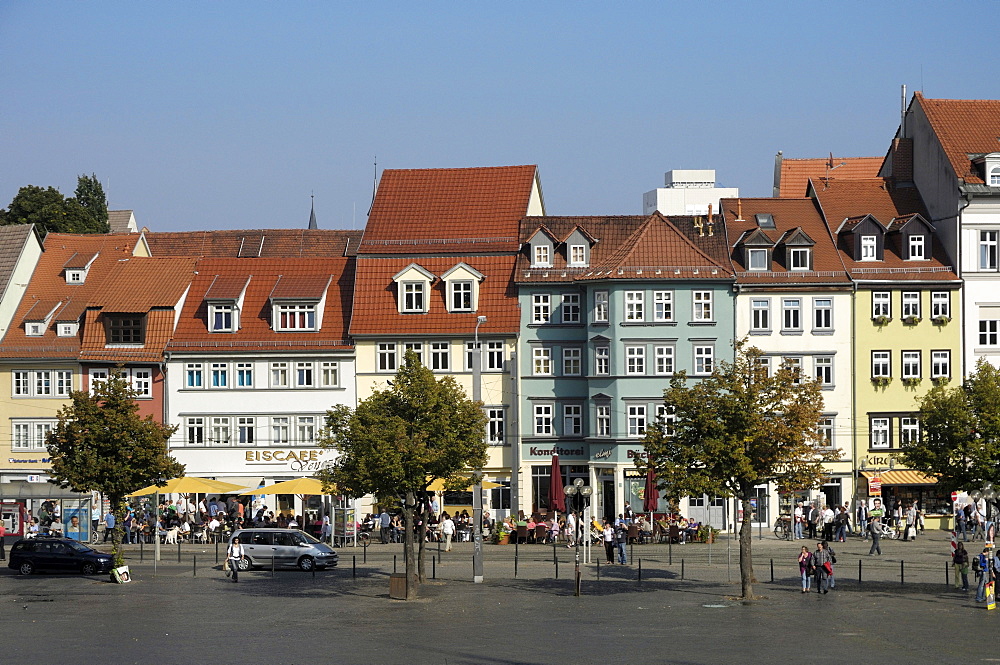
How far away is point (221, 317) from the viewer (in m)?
74.8

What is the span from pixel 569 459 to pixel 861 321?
1512cm

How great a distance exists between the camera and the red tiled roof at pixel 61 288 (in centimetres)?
7381

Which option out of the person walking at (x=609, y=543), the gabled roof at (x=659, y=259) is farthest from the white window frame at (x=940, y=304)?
the person walking at (x=609, y=543)

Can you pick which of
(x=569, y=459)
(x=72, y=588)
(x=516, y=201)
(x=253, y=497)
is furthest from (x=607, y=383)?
Answer: (x=72, y=588)

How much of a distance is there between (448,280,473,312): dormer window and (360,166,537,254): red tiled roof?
2.15 metres

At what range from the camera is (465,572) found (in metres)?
52.5

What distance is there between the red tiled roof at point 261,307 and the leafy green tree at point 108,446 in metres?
20.0

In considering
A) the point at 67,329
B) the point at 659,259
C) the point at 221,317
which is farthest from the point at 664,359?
the point at 67,329

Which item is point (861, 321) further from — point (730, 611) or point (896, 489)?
point (730, 611)

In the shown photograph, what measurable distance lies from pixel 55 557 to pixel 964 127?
4787 centimetres

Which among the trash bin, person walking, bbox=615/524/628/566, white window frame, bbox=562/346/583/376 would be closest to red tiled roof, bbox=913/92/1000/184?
white window frame, bbox=562/346/583/376

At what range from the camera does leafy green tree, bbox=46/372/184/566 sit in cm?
5269

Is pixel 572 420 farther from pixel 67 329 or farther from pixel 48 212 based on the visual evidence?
pixel 48 212

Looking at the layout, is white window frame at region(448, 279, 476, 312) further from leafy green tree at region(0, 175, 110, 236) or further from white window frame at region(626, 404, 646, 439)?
leafy green tree at region(0, 175, 110, 236)
